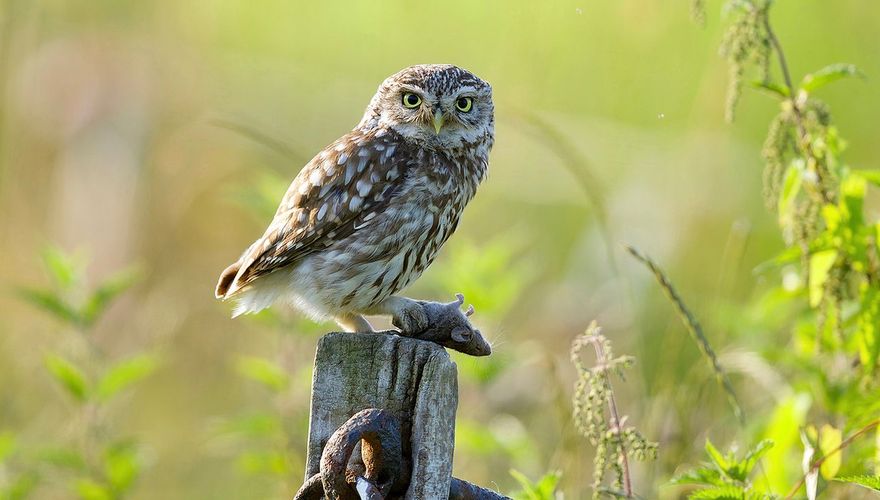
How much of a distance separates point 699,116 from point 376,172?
3.02 m

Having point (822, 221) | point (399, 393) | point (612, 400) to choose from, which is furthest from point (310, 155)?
point (399, 393)

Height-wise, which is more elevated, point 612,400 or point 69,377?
point 69,377

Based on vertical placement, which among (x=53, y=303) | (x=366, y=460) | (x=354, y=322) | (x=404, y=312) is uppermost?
(x=53, y=303)

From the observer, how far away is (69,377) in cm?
391

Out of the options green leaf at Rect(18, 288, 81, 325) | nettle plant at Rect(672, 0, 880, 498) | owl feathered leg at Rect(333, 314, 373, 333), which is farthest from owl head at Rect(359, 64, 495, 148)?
green leaf at Rect(18, 288, 81, 325)

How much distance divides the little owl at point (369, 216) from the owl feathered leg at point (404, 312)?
0.02 metres

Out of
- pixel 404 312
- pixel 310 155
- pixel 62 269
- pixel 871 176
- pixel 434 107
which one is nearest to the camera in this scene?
pixel 404 312

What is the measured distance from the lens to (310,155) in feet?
22.0

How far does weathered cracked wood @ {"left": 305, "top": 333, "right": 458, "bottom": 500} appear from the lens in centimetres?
201

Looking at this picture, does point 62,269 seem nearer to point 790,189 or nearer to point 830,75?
point 790,189

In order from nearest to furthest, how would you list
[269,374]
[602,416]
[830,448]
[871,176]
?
[602,416] → [830,448] → [871,176] → [269,374]

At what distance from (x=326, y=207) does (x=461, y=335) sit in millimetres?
1020

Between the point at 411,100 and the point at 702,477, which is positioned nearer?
the point at 702,477

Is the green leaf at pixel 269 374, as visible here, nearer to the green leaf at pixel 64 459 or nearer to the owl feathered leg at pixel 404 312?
the green leaf at pixel 64 459
